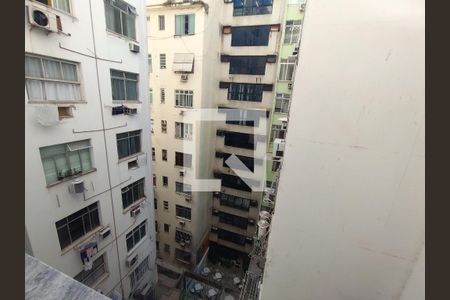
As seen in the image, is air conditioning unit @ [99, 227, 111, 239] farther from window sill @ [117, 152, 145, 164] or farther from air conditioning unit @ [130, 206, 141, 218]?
window sill @ [117, 152, 145, 164]

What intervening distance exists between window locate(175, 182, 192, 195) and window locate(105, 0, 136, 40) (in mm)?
8676

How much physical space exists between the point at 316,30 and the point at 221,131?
1146cm

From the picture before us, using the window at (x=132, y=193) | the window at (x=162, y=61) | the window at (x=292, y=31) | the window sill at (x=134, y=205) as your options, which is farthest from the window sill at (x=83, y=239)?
the window at (x=292, y=31)

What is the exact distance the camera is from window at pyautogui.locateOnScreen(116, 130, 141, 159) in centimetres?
715

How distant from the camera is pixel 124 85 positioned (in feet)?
22.6

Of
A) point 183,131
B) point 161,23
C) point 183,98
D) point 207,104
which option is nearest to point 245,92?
point 207,104

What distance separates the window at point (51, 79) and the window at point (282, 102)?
31.1ft

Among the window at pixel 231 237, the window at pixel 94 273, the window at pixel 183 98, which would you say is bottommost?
the window at pixel 231 237

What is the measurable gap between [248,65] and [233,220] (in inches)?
425

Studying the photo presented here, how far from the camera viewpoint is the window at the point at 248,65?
1149cm

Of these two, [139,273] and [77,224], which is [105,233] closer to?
[77,224]

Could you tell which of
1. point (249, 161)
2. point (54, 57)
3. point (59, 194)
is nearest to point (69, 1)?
point (54, 57)

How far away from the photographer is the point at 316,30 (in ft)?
6.20

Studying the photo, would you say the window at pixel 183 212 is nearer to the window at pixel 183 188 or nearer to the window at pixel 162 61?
the window at pixel 183 188
